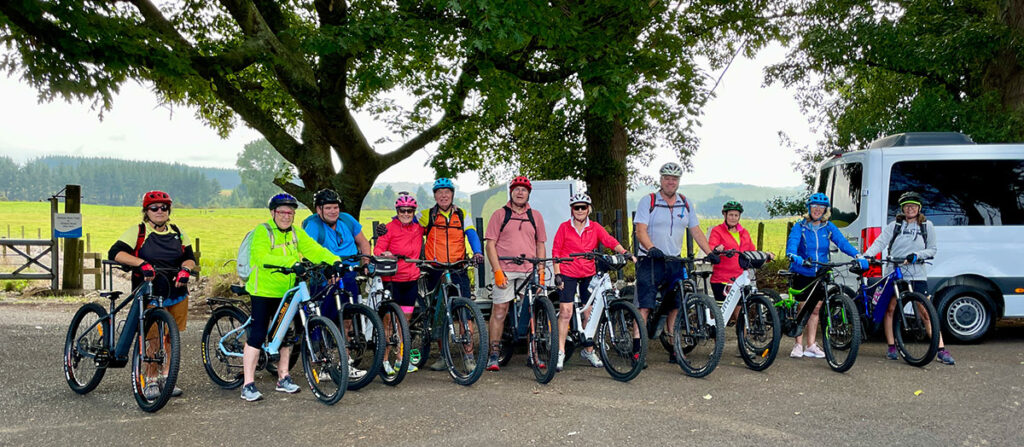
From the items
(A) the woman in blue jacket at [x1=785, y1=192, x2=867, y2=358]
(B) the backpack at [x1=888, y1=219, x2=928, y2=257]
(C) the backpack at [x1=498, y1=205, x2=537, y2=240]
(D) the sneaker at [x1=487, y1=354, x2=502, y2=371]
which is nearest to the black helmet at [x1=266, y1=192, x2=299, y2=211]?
(C) the backpack at [x1=498, y1=205, x2=537, y2=240]

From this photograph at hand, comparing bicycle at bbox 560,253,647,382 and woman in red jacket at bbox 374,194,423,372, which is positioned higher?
woman in red jacket at bbox 374,194,423,372

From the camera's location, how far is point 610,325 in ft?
22.4

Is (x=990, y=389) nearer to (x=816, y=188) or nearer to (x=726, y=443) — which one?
(x=726, y=443)

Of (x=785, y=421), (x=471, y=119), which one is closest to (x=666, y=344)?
(x=785, y=421)

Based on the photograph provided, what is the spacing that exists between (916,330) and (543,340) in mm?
3592

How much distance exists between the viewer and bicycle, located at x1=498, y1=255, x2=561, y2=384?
21.5ft

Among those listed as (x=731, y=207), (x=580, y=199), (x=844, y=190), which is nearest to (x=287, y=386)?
(x=580, y=199)

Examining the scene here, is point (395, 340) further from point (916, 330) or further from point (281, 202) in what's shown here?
point (916, 330)

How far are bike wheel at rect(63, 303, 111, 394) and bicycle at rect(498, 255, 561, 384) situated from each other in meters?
3.34

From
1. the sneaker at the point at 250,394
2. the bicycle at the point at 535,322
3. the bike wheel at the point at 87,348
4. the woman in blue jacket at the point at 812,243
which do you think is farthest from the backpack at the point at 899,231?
the bike wheel at the point at 87,348

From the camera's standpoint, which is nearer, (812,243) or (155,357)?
(155,357)

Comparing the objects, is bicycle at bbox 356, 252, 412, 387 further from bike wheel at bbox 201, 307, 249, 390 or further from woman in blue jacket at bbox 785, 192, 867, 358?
woman in blue jacket at bbox 785, 192, 867, 358

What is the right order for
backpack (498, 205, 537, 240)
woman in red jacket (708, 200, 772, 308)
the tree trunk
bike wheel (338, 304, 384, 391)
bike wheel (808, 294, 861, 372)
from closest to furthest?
bike wheel (338, 304, 384, 391)
bike wheel (808, 294, 861, 372)
backpack (498, 205, 537, 240)
woman in red jacket (708, 200, 772, 308)
the tree trunk

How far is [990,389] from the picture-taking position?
6.43m
